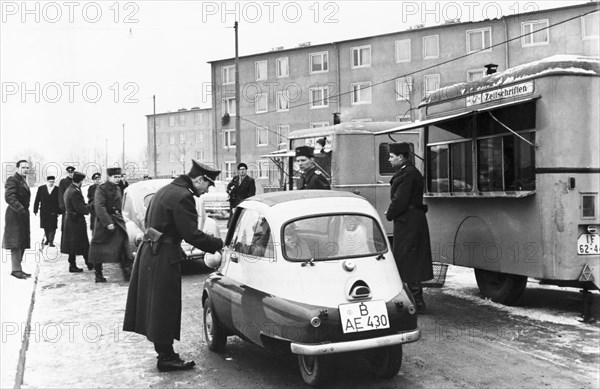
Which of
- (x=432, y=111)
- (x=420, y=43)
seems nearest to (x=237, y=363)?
(x=432, y=111)

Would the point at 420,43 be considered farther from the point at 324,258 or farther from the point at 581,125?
the point at 324,258

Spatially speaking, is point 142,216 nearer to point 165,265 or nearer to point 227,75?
point 165,265

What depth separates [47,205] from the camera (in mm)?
16109

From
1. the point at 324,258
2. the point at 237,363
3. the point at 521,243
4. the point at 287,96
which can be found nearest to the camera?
the point at 324,258

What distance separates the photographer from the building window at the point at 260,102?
49.6 meters

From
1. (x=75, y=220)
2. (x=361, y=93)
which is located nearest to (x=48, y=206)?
(x=75, y=220)

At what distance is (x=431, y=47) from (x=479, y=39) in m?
3.17

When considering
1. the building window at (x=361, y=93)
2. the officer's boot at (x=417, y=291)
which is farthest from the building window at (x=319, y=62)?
the officer's boot at (x=417, y=291)

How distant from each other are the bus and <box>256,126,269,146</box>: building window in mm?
39428

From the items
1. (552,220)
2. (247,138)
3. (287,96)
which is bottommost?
(552,220)

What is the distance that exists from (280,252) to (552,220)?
380cm

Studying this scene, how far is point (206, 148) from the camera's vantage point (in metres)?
72.7

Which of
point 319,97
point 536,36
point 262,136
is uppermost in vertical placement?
point 536,36

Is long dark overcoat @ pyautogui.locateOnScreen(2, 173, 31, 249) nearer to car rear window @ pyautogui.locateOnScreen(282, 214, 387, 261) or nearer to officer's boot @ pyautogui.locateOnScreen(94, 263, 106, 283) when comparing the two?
Answer: officer's boot @ pyautogui.locateOnScreen(94, 263, 106, 283)
